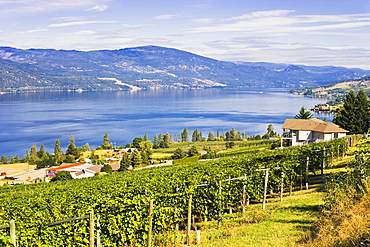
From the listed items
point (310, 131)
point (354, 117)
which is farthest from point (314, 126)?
point (354, 117)

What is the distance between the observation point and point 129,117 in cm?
16812

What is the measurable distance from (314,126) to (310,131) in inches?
30.7

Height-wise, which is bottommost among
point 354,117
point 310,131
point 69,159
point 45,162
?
point 45,162

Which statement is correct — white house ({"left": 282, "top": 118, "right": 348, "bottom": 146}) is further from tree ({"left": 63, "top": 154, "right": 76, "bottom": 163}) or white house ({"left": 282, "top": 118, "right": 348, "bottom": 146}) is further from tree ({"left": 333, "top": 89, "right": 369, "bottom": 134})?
tree ({"left": 63, "top": 154, "right": 76, "bottom": 163})

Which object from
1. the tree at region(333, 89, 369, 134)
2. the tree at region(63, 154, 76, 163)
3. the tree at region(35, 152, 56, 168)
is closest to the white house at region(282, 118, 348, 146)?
the tree at region(333, 89, 369, 134)

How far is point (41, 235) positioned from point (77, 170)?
56.6 m

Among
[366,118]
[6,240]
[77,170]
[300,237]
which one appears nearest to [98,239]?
[6,240]

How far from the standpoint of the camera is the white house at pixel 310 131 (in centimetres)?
4259

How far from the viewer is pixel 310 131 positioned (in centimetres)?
4438

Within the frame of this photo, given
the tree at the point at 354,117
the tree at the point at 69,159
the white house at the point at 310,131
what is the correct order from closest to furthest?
the white house at the point at 310,131 → the tree at the point at 354,117 → the tree at the point at 69,159

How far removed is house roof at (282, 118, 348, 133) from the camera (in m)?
42.6

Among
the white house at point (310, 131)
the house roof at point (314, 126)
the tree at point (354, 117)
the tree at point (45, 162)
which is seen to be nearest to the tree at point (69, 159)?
the tree at point (45, 162)

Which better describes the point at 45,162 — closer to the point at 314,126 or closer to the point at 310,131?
the point at 310,131

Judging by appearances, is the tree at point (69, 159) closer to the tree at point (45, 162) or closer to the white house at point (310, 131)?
the tree at point (45, 162)
